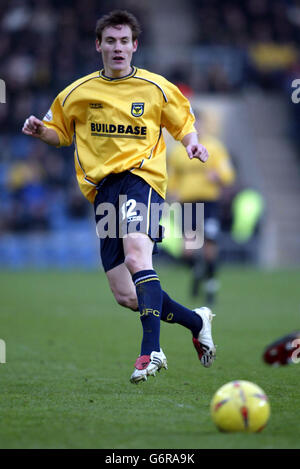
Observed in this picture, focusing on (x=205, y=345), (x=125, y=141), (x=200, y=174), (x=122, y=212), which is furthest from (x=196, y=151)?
(x=200, y=174)

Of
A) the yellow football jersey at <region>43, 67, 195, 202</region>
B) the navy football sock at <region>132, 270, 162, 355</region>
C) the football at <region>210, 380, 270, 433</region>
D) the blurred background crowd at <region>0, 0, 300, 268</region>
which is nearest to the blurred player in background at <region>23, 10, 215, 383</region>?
the yellow football jersey at <region>43, 67, 195, 202</region>

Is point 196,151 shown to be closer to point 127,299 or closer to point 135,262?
point 135,262

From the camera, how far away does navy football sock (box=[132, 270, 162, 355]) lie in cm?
470

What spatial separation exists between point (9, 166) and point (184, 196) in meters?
8.02

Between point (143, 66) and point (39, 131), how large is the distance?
568 inches

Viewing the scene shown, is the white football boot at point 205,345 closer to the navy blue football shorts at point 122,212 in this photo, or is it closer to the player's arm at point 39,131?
the navy blue football shorts at point 122,212

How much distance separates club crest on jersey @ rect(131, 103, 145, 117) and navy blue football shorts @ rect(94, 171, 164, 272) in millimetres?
363

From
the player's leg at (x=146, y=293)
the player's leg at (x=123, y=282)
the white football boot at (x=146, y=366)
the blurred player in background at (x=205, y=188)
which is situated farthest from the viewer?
the blurred player in background at (x=205, y=188)

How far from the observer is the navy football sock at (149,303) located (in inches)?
185

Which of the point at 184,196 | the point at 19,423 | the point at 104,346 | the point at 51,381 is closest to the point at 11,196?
the point at 184,196

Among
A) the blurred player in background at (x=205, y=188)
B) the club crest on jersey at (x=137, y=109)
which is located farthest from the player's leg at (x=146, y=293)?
the blurred player in background at (x=205, y=188)

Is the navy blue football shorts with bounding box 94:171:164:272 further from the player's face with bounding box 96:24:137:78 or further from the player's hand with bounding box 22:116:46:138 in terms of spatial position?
the player's face with bounding box 96:24:137:78

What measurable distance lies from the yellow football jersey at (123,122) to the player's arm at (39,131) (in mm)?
155

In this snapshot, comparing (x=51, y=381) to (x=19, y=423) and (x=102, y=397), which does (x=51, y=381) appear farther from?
(x=19, y=423)
